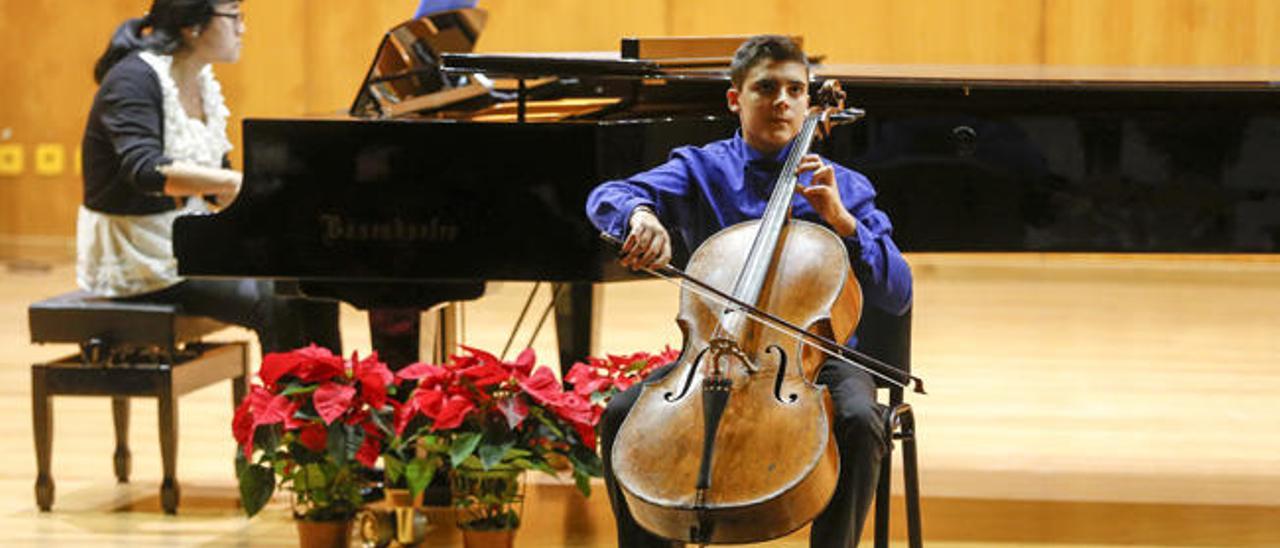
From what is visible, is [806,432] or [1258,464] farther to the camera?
[1258,464]

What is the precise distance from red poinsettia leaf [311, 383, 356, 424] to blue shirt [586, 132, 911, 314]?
0.62 metres

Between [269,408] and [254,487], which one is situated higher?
[269,408]

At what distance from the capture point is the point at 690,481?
1.99 metres

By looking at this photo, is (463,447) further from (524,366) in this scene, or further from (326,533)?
(326,533)

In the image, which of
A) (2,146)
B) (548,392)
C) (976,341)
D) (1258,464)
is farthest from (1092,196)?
(2,146)

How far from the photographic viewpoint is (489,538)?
2877mm

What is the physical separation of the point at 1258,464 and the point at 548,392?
1.83 m

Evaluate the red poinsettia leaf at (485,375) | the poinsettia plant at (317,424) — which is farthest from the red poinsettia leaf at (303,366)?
the red poinsettia leaf at (485,375)

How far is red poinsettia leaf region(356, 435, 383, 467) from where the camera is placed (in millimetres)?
2844

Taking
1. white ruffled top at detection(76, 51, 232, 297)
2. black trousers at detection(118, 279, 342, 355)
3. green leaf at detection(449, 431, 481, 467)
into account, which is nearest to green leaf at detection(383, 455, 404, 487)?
green leaf at detection(449, 431, 481, 467)

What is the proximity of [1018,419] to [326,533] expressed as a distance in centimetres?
204

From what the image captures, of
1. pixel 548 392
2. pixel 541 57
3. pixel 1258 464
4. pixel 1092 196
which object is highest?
pixel 541 57

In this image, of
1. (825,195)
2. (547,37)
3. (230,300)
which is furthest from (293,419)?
(547,37)

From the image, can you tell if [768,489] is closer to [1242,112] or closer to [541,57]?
[541,57]
